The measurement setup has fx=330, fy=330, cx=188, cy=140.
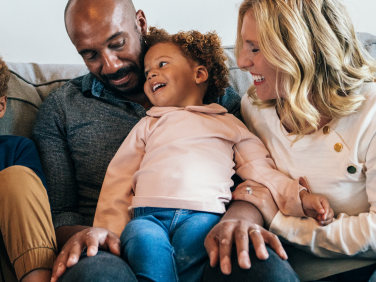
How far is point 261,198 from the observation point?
3.59 feet

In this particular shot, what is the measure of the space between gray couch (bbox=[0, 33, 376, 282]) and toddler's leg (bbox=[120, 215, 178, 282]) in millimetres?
788

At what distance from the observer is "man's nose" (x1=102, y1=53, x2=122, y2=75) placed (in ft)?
4.50

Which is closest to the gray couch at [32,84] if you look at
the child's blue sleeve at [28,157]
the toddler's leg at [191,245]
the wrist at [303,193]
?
the child's blue sleeve at [28,157]

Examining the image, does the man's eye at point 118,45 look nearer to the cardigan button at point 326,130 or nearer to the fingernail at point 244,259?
the cardigan button at point 326,130

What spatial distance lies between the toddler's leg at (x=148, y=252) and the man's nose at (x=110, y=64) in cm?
70

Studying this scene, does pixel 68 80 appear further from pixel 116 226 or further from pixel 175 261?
pixel 175 261

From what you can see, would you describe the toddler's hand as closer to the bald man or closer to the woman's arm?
the woman's arm

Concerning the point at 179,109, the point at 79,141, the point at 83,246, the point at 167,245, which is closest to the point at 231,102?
the point at 179,109

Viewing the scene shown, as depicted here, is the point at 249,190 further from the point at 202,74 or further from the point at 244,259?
the point at 202,74

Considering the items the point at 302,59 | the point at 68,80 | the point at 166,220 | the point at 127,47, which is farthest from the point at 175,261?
the point at 68,80

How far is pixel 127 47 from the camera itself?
1.40 meters

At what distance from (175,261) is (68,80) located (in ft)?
3.60

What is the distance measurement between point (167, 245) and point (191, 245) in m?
0.07

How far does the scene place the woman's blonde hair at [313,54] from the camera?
0.98m
